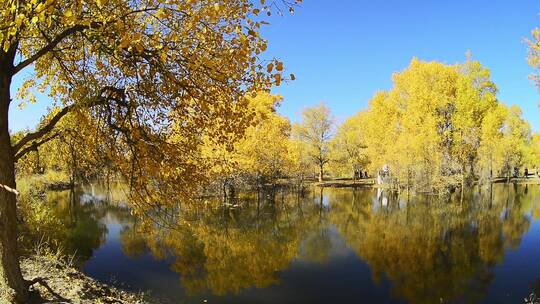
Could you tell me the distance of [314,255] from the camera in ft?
65.2

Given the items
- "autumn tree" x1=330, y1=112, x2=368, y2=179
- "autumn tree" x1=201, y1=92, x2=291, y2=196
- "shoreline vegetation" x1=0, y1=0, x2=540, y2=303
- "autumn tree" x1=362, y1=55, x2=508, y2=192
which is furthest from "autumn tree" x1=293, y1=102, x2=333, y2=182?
"shoreline vegetation" x1=0, y1=0, x2=540, y2=303

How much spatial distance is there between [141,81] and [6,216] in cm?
340

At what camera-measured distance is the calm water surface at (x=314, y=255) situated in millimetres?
14688

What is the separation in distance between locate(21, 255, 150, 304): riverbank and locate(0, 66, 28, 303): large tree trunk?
727mm

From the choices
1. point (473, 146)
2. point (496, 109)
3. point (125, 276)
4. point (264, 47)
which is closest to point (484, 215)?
point (473, 146)

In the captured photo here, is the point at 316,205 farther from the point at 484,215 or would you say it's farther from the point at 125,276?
the point at 125,276

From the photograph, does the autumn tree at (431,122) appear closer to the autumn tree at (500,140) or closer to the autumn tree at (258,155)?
the autumn tree at (500,140)

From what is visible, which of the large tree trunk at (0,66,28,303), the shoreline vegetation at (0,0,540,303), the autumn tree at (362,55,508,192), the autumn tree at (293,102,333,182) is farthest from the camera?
the autumn tree at (293,102,333,182)

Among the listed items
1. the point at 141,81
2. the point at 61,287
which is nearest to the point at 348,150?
the point at 61,287

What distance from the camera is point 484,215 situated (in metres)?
32.3

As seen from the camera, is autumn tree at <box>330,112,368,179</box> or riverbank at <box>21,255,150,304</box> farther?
autumn tree at <box>330,112,368,179</box>

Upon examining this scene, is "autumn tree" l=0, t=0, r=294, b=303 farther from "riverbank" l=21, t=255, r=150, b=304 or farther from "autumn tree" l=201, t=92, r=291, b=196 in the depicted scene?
"autumn tree" l=201, t=92, r=291, b=196

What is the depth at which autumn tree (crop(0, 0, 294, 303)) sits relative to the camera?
18.8 ft

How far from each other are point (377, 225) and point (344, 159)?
34.2 metres
